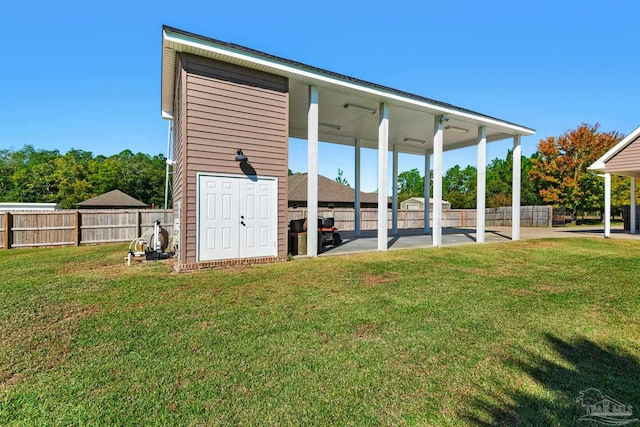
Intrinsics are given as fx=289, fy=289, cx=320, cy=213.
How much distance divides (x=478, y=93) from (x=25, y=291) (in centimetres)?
1713

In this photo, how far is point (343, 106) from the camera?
9070 mm

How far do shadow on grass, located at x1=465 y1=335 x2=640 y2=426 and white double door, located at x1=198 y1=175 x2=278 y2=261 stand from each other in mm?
5390

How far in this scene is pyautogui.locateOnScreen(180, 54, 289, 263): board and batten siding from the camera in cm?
607

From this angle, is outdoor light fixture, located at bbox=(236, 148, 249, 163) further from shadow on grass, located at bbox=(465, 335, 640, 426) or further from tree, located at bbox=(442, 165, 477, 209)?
tree, located at bbox=(442, 165, 477, 209)

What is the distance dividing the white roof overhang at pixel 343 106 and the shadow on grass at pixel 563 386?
6.86m

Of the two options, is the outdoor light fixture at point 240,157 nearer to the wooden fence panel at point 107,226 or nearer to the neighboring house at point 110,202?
the wooden fence panel at point 107,226

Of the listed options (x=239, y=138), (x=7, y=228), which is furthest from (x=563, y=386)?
(x=7, y=228)

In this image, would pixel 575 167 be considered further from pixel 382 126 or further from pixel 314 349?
pixel 314 349

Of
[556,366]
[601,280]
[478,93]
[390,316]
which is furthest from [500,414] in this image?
[478,93]

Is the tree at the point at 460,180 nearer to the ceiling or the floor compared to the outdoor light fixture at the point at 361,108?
nearer to the ceiling

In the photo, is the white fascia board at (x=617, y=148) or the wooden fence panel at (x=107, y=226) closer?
the white fascia board at (x=617, y=148)

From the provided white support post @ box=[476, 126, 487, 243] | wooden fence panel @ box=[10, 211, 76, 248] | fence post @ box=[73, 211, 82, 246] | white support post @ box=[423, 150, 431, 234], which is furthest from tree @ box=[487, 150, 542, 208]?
wooden fence panel @ box=[10, 211, 76, 248]

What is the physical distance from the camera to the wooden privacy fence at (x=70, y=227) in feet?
33.6

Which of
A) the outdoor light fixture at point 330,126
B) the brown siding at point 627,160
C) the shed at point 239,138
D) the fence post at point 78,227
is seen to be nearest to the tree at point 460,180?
the brown siding at point 627,160
